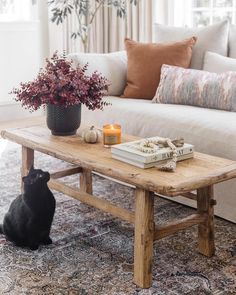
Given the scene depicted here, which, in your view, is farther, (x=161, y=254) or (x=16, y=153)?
(x=16, y=153)

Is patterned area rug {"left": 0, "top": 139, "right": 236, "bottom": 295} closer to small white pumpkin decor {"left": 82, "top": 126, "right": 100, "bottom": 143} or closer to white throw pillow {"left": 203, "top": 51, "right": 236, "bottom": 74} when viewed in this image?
small white pumpkin decor {"left": 82, "top": 126, "right": 100, "bottom": 143}

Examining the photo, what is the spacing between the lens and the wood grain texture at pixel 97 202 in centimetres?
215

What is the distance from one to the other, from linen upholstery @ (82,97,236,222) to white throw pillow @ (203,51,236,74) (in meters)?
0.34

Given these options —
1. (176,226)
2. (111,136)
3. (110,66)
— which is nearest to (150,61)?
(110,66)

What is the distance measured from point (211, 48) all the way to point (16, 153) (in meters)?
1.65

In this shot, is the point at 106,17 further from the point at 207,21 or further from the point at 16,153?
the point at 16,153

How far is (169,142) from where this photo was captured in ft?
7.20

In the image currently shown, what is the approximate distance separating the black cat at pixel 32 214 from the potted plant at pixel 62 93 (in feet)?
1.16

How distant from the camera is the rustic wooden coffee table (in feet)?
6.34

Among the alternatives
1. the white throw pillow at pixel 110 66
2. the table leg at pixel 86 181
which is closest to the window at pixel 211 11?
the white throw pillow at pixel 110 66

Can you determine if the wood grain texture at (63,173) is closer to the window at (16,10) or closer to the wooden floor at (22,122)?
the wooden floor at (22,122)

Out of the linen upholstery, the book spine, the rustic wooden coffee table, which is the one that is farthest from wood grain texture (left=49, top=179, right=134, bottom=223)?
the linen upholstery

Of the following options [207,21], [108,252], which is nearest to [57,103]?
[108,252]

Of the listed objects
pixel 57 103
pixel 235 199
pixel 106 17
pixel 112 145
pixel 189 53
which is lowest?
pixel 235 199
